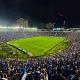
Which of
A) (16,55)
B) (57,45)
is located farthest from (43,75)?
(57,45)

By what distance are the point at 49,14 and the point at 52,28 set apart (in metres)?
12.0

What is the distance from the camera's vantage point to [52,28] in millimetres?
176000

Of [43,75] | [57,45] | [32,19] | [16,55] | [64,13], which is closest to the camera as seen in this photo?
[43,75]

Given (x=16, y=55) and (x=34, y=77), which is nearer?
(x=34, y=77)

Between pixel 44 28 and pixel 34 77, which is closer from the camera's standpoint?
pixel 34 77

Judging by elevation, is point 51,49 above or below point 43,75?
below

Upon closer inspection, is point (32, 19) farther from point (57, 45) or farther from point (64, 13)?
point (57, 45)

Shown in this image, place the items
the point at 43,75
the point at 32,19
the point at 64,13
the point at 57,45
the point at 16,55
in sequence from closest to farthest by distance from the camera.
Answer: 1. the point at 43,75
2. the point at 16,55
3. the point at 57,45
4. the point at 64,13
5. the point at 32,19

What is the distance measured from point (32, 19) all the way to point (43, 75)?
516 ft

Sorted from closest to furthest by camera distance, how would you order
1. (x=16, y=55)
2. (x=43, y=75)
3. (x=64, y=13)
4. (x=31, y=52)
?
(x=43, y=75)
(x=16, y=55)
(x=31, y=52)
(x=64, y=13)

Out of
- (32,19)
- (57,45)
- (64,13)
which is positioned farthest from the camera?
(32,19)

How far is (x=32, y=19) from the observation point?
17738 centimetres

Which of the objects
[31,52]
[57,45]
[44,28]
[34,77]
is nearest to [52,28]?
[44,28]

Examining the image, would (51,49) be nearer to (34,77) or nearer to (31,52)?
(31,52)
